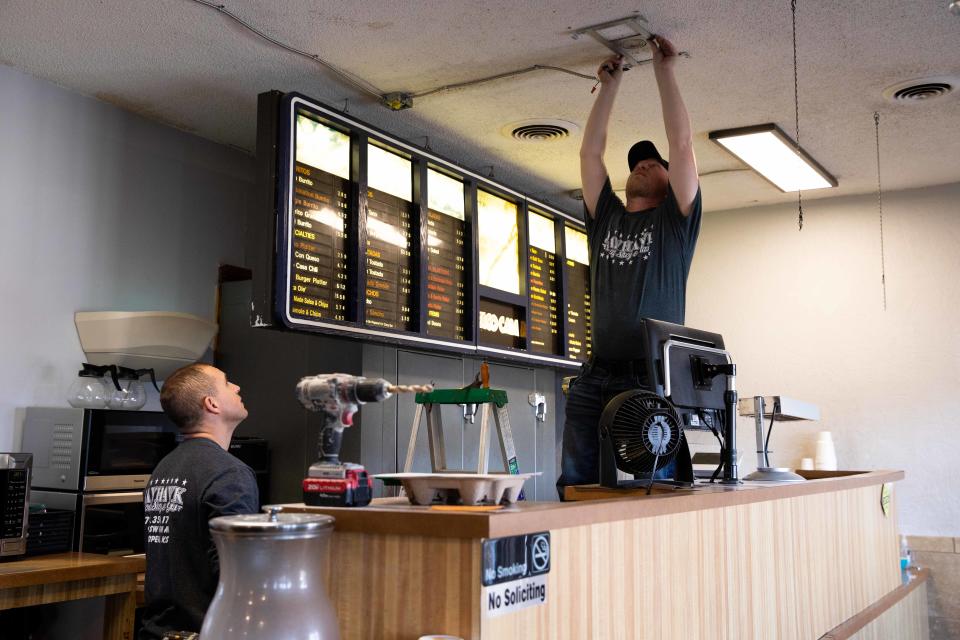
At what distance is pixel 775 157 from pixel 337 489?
3.71 metres

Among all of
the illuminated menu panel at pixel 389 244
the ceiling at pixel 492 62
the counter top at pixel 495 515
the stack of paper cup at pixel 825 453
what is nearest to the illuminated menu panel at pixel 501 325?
the illuminated menu panel at pixel 389 244

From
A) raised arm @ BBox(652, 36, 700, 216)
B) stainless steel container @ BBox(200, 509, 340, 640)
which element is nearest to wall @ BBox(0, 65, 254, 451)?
raised arm @ BBox(652, 36, 700, 216)

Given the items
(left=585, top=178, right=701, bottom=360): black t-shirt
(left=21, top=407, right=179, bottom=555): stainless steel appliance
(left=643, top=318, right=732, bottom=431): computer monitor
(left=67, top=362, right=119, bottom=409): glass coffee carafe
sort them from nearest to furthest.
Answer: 1. (left=643, top=318, right=732, bottom=431): computer monitor
2. (left=585, top=178, right=701, bottom=360): black t-shirt
3. (left=21, top=407, right=179, bottom=555): stainless steel appliance
4. (left=67, top=362, right=119, bottom=409): glass coffee carafe

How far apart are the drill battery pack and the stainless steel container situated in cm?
23

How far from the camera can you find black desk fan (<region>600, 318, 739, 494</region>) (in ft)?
6.31

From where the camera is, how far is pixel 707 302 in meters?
5.86

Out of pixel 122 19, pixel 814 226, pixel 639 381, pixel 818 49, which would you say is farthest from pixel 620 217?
pixel 814 226

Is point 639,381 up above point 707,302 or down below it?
below

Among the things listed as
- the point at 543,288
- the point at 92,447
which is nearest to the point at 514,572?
the point at 92,447

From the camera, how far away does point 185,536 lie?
195cm

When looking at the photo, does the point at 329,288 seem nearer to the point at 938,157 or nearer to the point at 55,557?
the point at 55,557

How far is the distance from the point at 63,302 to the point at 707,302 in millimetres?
3953

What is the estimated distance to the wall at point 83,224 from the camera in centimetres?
338

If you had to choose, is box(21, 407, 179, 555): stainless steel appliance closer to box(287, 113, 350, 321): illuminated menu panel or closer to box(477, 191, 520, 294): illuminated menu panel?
box(287, 113, 350, 321): illuminated menu panel
